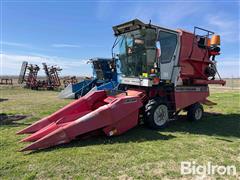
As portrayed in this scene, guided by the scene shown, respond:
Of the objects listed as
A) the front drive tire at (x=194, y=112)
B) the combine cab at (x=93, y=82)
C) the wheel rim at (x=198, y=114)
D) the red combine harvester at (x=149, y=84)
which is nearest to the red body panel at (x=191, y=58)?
the red combine harvester at (x=149, y=84)

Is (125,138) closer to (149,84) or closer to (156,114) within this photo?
(156,114)

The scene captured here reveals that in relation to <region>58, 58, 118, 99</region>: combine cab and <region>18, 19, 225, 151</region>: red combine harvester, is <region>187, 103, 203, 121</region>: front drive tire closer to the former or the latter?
<region>18, 19, 225, 151</region>: red combine harvester

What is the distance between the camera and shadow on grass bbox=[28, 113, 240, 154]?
5.23 m

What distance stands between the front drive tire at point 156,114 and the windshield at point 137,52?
3.25ft

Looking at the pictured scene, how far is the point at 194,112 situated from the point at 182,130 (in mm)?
1598

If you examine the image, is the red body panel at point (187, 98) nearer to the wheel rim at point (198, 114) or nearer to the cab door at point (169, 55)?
the wheel rim at point (198, 114)

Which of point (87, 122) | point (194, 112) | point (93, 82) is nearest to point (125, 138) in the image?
point (87, 122)

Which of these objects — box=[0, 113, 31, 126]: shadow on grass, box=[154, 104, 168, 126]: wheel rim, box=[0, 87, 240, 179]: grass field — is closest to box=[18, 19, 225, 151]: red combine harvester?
box=[154, 104, 168, 126]: wheel rim

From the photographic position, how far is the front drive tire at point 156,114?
20.6ft

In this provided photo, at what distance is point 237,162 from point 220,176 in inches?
29.8

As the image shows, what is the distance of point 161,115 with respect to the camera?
670cm

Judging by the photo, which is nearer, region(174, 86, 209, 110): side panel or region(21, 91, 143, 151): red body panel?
region(21, 91, 143, 151): red body panel

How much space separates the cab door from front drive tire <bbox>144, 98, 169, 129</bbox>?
2.98ft

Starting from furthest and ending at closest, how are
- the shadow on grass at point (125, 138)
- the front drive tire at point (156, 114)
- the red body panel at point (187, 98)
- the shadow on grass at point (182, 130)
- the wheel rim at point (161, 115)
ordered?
the red body panel at point (187, 98), the wheel rim at point (161, 115), the front drive tire at point (156, 114), the shadow on grass at point (182, 130), the shadow on grass at point (125, 138)
